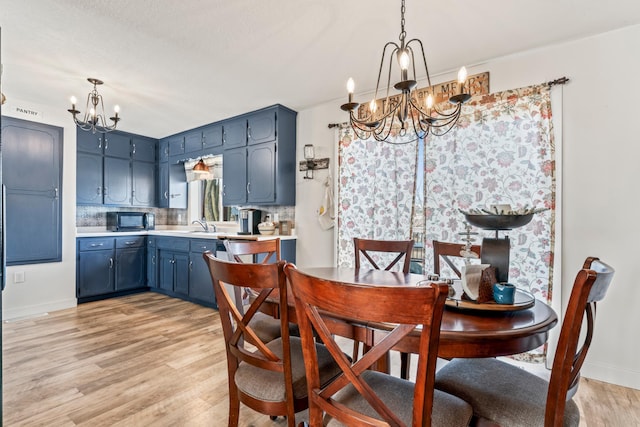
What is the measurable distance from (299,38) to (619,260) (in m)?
2.73

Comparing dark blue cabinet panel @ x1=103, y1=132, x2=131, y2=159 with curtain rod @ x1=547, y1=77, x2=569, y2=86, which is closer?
curtain rod @ x1=547, y1=77, x2=569, y2=86

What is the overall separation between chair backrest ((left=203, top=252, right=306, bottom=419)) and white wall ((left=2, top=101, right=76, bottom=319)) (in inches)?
143

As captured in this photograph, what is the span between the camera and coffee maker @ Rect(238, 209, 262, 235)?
13.4 ft

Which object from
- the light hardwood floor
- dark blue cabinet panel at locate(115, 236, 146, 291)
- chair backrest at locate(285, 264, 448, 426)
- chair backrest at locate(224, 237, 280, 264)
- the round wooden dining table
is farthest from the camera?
dark blue cabinet panel at locate(115, 236, 146, 291)

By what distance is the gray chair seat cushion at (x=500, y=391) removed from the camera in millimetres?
1150

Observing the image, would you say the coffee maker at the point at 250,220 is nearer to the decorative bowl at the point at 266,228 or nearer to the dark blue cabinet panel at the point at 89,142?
the decorative bowl at the point at 266,228

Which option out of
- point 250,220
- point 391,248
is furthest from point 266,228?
point 391,248

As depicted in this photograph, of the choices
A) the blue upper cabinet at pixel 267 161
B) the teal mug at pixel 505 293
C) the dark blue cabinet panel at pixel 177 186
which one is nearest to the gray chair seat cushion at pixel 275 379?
the teal mug at pixel 505 293

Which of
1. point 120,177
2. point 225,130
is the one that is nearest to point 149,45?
point 225,130

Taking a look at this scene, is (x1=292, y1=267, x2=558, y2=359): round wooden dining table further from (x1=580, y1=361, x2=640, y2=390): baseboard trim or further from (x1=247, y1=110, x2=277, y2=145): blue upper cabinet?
(x1=247, y1=110, x2=277, y2=145): blue upper cabinet

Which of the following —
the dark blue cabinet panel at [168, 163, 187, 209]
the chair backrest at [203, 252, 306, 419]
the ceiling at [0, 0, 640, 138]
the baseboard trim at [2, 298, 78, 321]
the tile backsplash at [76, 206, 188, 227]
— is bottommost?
the baseboard trim at [2, 298, 78, 321]

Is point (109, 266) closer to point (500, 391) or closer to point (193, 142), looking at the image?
point (193, 142)

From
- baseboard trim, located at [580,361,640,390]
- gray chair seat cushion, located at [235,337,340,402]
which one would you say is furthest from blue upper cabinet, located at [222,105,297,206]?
baseboard trim, located at [580,361,640,390]

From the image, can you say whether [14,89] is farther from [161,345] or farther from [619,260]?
[619,260]
